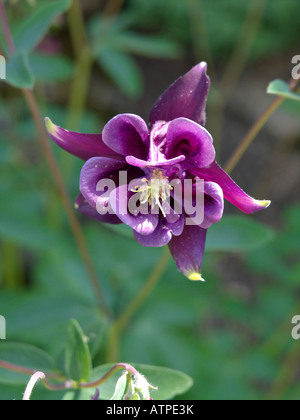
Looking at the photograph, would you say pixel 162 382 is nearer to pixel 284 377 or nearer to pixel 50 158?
pixel 50 158

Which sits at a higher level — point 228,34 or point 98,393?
point 228,34

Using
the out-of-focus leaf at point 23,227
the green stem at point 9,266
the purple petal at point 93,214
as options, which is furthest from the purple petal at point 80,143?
the green stem at point 9,266

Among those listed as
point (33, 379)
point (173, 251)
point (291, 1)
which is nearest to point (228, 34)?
point (291, 1)

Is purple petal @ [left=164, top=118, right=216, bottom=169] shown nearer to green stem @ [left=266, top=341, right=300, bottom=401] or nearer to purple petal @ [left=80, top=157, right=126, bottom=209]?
purple petal @ [left=80, top=157, right=126, bottom=209]

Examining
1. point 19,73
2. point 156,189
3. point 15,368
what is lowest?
point 15,368

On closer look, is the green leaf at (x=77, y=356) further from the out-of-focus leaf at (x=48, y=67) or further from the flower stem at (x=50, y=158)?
the out-of-focus leaf at (x=48, y=67)

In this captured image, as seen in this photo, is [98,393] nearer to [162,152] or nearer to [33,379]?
[33,379]

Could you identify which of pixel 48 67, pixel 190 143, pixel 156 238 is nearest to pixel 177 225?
pixel 156 238
